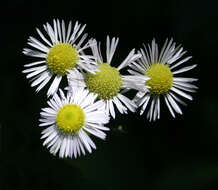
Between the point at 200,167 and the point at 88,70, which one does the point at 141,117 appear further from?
the point at 88,70

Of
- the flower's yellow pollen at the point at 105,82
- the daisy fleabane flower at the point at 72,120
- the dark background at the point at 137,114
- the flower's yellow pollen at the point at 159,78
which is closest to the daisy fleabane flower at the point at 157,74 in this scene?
the flower's yellow pollen at the point at 159,78

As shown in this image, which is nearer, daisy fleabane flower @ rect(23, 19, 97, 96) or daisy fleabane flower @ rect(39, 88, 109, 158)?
daisy fleabane flower @ rect(39, 88, 109, 158)

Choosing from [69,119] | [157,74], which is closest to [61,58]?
[69,119]

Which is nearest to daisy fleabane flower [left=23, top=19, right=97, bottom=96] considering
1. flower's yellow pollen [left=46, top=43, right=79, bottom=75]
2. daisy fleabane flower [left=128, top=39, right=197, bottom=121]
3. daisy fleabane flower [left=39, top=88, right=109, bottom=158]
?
flower's yellow pollen [left=46, top=43, right=79, bottom=75]

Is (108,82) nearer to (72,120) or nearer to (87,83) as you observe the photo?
(87,83)

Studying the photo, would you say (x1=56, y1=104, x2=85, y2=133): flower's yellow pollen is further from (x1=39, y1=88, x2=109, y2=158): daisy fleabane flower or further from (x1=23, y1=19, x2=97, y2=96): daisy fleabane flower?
(x1=23, y1=19, x2=97, y2=96): daisy fleabane flower

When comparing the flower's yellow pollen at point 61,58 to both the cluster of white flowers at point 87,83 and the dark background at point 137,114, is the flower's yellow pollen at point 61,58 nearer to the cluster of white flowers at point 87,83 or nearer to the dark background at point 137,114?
the cluster of white flowers at point 87,83

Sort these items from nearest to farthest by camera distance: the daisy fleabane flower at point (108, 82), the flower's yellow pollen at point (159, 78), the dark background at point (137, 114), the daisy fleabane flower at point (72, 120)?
1. the daisy fleabane flower at point (72, 120)
2. the daisy fleabane flower at point (108, 82)
3. the flower's yellow pollen at point (159, 78)
4. the dark background at point (137, 114)

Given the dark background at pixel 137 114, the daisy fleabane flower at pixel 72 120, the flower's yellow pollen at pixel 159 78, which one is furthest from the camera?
the dark background at pixel 137 114

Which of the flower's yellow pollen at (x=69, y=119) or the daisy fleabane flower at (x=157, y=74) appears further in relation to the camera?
the daisy fleabane flower at (x=157, y=74)
